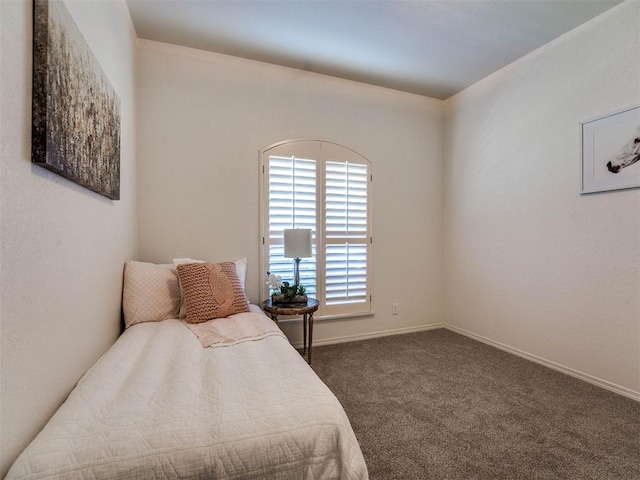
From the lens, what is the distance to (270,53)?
274 cm

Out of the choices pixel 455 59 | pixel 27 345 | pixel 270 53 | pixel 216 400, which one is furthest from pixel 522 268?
pixel 27 345

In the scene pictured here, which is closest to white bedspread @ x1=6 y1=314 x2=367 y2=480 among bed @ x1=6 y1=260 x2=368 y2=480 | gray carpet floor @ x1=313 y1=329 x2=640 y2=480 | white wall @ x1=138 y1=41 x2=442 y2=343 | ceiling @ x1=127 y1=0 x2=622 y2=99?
bed @ x1=6 y1=260 x2=368 y2=480

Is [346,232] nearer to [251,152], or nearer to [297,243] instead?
[297,243]

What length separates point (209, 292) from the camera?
2064 millimetres

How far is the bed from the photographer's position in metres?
0.83

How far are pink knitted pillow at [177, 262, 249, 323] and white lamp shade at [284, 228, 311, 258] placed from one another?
56 centimetres

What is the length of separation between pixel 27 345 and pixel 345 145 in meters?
2.88

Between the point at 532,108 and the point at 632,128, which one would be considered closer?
the point at 632,128

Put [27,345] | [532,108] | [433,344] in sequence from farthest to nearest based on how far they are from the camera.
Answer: [433,344], [532,108], [27,345]

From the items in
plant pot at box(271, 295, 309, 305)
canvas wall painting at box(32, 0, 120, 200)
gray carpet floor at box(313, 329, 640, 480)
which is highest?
canvas wall painting at box(32, 0, 120, 200)

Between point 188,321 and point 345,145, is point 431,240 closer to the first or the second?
point 345,145

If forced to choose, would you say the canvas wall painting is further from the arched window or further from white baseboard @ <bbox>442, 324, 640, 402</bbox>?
white baseboard @ <bbox>442, 324, 640, 402</bbox>

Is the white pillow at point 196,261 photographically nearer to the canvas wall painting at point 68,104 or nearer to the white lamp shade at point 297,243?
the white lamp shade at point 297,243

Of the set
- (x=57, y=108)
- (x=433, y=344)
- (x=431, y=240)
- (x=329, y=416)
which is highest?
(x=57, y=108)
